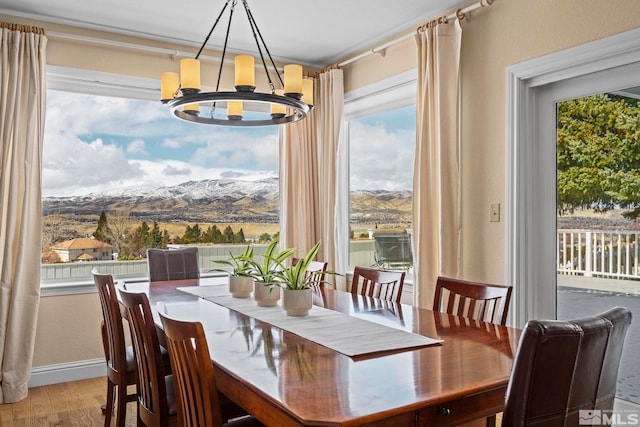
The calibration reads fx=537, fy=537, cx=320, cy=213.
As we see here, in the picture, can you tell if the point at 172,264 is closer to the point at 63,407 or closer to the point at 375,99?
the point at 63,407

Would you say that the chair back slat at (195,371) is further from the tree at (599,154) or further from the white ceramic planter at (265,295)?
the tree at (599,154)

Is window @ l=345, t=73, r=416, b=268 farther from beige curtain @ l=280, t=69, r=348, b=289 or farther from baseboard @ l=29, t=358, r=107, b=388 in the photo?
baseboard @ l=29, t=358, r=107, b=388

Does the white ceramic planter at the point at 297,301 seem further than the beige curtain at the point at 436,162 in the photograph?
No

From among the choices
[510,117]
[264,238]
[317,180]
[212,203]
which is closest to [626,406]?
[510,117]

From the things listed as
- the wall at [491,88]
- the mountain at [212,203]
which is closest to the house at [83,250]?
the mountain at [212,203]

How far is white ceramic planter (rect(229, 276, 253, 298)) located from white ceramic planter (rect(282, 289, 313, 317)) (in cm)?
54

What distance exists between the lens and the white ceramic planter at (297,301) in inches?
89.5

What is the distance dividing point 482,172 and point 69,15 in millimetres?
3039

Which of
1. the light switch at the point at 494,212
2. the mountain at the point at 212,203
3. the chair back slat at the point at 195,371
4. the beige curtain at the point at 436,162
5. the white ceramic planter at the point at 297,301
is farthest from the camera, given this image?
the mountain at the point at 212,203

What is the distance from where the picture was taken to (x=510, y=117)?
321 cm

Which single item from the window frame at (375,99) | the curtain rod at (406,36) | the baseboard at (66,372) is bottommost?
the baseboard at (66,372)

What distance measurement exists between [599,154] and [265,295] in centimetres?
192

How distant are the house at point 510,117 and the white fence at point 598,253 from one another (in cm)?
12

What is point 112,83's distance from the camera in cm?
414
